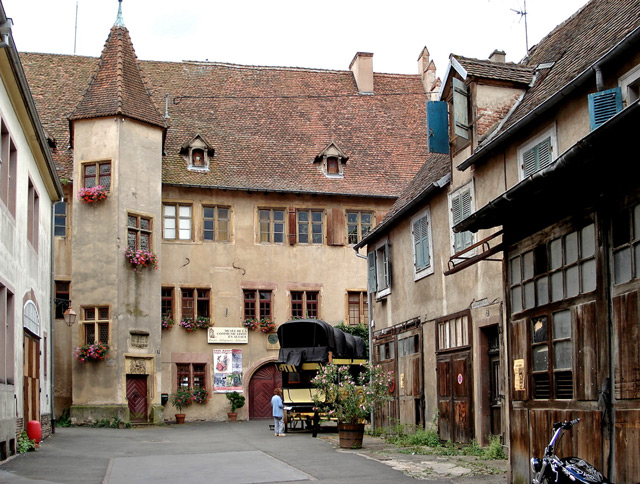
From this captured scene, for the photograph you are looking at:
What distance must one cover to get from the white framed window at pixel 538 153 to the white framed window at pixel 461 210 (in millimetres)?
2283

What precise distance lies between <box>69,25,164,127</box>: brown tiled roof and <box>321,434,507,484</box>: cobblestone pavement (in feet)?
65.1

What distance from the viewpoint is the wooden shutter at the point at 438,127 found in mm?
20609

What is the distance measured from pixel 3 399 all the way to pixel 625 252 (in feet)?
41.4

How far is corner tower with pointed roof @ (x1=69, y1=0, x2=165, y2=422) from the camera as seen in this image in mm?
33469

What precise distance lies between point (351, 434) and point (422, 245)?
192 inches

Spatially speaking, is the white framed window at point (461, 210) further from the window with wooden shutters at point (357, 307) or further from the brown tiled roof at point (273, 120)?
the window with wooden shutters at point (357, 307)

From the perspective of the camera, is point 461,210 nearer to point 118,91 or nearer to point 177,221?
point 118,91

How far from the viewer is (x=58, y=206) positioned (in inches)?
1438

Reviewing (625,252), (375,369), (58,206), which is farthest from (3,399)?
(58,206)

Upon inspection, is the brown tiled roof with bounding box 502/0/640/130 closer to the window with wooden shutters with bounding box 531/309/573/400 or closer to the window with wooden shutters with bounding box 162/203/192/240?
the window with wooden shutters with bounding box 531/309/573/400

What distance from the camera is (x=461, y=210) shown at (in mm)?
19391

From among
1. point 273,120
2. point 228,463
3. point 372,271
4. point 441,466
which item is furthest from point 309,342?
point 273,120

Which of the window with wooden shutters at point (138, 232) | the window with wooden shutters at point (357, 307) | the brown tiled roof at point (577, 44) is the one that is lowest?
the window with wooden shutters at point (357, 307)

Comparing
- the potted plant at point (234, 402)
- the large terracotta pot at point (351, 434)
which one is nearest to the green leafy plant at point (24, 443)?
the large terracotta pot at point (351, 434)
